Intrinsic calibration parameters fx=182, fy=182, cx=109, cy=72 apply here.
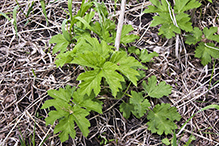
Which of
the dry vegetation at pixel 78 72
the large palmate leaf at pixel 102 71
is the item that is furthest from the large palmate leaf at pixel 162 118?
the large palmate leaf at pixel 102 71

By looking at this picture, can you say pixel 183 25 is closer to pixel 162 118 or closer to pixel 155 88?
pixel 155 88

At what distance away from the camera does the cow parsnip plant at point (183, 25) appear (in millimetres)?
2338

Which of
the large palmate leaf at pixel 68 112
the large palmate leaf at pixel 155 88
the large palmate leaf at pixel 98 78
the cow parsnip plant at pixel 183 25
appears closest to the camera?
the large palmate leaf at pixel 98 78

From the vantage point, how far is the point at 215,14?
2.76 m

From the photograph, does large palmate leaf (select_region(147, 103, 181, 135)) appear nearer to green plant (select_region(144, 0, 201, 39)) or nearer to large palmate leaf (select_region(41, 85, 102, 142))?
large palmate leaf (select_region(41, 85, 102, 142))

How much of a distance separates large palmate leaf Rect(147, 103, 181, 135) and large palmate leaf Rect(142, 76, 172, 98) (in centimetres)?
13

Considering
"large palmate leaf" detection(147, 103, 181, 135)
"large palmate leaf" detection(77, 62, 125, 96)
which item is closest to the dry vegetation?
"large palmate leaf" detection(147, 103, 181, 135)

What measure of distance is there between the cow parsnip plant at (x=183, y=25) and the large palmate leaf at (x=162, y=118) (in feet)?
2.76

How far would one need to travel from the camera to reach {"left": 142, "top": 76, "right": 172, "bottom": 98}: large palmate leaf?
221cm

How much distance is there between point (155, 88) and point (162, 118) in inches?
14.4

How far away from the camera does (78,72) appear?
2402 mm

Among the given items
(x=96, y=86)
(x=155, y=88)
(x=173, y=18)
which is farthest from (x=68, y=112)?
(x=173, y=18)

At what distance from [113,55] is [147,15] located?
1.28 m

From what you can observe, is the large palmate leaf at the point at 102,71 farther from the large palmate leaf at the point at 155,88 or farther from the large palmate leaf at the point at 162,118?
the large palmate leaf at the point at 162,118
